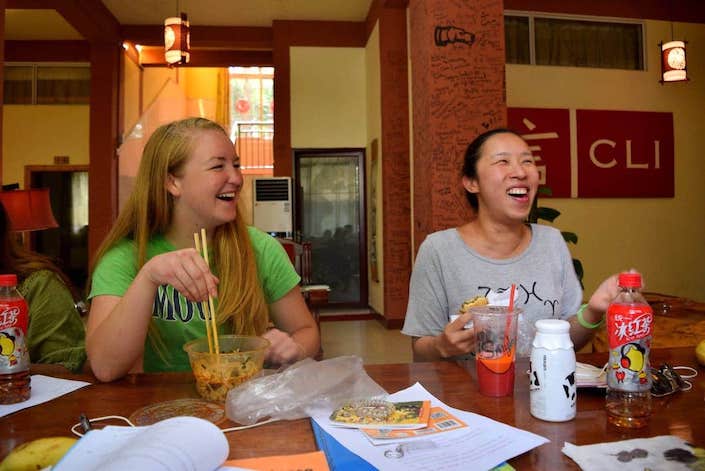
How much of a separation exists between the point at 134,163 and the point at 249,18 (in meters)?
2.74

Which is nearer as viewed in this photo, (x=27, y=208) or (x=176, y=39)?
(x=27, y=208)

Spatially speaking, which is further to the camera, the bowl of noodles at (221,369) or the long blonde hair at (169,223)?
the long blonde hair at (169,223)

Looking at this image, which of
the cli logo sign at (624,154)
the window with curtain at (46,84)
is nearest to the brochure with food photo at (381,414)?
the cli logo sign at (624,154)

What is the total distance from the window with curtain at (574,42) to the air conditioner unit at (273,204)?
3133 millimetres

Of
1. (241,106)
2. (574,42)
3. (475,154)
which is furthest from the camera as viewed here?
(241,106)

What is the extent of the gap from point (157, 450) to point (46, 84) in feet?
31.8

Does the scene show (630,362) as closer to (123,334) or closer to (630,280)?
(630,280)

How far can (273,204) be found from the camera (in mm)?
6672

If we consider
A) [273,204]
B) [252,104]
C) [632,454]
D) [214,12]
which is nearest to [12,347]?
[632,454]

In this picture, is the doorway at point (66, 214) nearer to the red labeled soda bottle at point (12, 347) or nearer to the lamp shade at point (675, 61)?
the red labeled soda bottle at point (12, 347)

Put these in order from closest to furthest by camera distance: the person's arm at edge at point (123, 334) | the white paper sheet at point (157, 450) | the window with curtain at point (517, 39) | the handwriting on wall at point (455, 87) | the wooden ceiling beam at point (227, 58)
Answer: the white paper sheet at point (157, 450) < the person's arm at edge at point (123, 334) < the handwriting on wall at point (455, 87) < the window with curtain at point (517, 39) < the wooden ceiling beam at point (227, 58)

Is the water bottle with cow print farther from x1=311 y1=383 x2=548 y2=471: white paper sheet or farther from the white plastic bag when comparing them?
the white plastic bag

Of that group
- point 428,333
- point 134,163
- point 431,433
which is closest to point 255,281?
point 428,333

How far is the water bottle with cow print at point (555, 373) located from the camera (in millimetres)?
944
